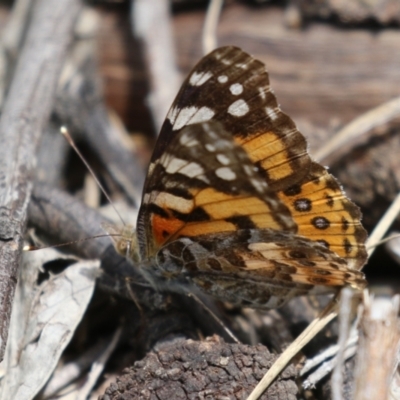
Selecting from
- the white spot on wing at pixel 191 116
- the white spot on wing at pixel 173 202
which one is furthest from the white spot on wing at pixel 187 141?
the white spot on wing at pixel 173 202

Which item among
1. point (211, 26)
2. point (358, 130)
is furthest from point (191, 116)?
point (211, 26)

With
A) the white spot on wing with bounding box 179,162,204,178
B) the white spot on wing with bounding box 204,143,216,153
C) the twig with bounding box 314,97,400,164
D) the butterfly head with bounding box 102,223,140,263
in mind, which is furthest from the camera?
the twig with bounding box 314,97,400,164

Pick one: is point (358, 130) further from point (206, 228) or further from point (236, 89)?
point (206, 228)

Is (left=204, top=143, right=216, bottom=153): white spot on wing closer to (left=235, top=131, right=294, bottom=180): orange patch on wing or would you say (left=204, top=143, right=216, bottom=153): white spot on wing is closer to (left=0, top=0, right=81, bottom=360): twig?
(left=235, top=131, right=294, bottom=180): orange patch on wing

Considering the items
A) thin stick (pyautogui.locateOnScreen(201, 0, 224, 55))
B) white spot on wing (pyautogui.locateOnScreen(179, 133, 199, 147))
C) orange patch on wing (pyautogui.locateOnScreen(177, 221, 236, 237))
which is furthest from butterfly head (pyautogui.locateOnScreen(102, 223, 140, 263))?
thin stick (pyautogui.locateOnScreen(201, 0, 224, 55))

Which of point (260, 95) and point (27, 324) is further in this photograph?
point (27, 324)

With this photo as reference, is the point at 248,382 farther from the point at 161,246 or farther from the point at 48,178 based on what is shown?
the point at 48,178

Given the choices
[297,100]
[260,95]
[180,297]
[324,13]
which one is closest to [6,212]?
[180,297]
